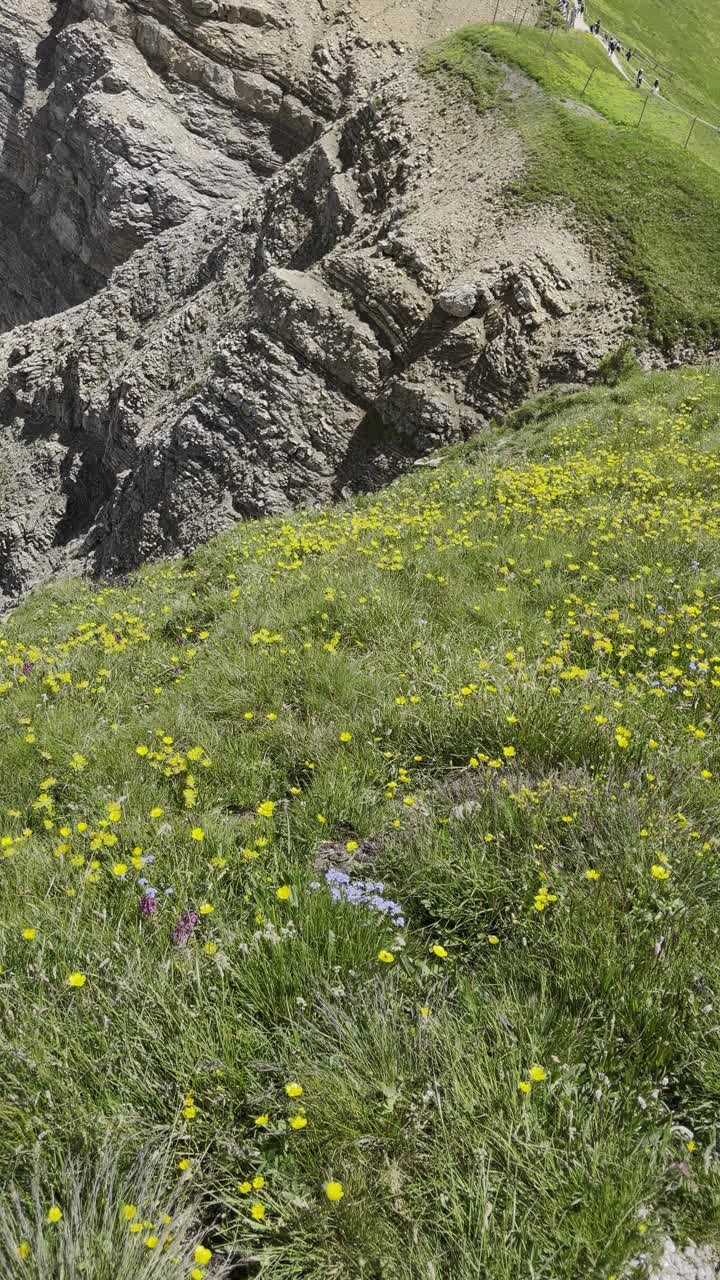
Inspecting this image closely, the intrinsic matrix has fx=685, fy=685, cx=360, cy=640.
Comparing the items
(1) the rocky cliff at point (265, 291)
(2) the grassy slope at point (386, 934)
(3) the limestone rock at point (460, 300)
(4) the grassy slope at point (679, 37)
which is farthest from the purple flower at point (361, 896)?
(4) the grassy slope at point (679, 37)

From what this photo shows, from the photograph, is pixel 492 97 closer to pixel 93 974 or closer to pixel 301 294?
pixel 301 294

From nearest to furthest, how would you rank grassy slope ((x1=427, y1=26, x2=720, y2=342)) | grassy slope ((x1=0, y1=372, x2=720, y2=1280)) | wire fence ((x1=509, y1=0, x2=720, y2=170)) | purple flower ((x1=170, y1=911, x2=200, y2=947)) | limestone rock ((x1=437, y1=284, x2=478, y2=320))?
grassy slope ((x1=0, y1=372, x2=720, y2=1280)) → purple flower ((x1=170, y1=911, x2=200, y2=947)) → grassy slope ((x1=427, y1=26, x2=720, y2=342)) → limestone rock ((x1=437, y1=284, x2=478, y2=320)) → wire fence ((x1=509, y1=0, x2=720, y2=170))

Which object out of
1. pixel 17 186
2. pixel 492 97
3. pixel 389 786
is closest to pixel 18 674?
pixel 389 786

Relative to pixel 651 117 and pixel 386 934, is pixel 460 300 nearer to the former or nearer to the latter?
pixel 651 117

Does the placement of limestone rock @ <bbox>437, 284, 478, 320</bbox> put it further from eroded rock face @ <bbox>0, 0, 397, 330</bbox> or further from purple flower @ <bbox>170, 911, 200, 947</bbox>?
eroded rock face @ <bbox>0, 0, 397, 330</bbox>

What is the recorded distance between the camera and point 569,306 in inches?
712

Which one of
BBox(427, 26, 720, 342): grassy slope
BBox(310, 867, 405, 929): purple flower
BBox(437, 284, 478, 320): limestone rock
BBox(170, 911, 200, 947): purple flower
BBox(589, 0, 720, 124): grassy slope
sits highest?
BBox(589, 0, 720, 124): grassy slope

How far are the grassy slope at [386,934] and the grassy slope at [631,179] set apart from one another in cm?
1384

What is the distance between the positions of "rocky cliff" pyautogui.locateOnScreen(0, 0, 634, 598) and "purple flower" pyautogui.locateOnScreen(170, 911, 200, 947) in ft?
54.1

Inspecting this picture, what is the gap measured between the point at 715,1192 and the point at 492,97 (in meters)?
29.1

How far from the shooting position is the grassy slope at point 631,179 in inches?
682

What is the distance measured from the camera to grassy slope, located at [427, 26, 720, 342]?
17.3m

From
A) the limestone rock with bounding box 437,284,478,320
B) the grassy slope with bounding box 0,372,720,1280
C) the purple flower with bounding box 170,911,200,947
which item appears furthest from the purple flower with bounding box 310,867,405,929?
the limestone rock with bounding box 437,284,478,320

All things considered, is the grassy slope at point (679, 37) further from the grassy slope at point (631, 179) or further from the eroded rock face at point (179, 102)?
the grassy slope at point (631, 179)
